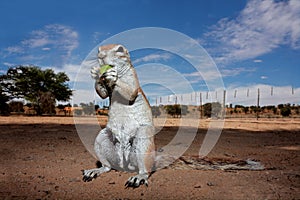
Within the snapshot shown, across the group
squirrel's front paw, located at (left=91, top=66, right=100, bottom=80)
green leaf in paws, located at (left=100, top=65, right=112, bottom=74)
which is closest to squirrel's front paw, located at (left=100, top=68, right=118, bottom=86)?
green leaf in paws, located at (left=100, top=65, right=112, bottom=74)

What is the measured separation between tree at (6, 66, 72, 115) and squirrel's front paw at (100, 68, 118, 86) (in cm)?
3470

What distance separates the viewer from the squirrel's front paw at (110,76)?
4620 mm

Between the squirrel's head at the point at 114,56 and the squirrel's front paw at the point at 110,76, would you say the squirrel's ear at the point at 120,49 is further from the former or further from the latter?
the squirrel's front paw at the point at 110,76

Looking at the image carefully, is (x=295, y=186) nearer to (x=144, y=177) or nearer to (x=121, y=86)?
(x=144, y=177)

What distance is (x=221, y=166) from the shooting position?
5.48m

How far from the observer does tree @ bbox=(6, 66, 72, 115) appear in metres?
37.2

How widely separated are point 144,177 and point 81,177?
125 cm

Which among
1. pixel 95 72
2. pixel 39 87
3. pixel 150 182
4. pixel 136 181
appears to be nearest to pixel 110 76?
pixel 95 72

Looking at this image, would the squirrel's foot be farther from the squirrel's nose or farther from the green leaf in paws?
the squirrel's nose

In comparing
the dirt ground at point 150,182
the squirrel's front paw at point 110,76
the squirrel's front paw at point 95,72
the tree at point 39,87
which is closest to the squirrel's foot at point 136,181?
the dirt ground at point 150,182

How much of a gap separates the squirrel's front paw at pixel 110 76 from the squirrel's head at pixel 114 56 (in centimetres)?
19

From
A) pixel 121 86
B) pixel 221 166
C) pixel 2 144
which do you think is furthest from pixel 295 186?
pixel 2 144

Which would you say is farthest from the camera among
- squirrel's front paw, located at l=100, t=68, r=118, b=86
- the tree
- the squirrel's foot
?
the tree

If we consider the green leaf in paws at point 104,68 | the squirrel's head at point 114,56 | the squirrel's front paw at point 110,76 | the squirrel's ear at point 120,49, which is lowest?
the squirrel's front paw at point 110,76
